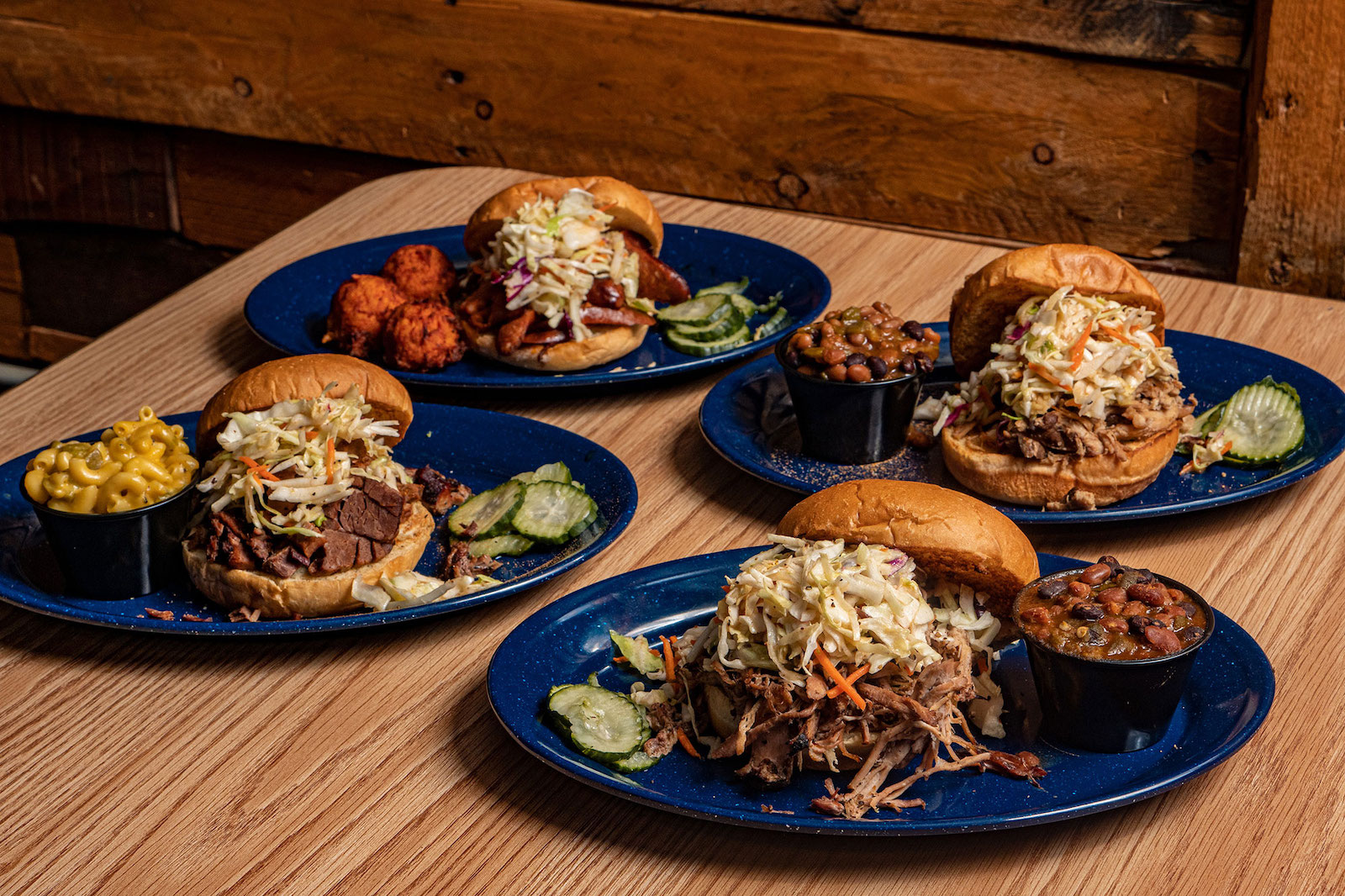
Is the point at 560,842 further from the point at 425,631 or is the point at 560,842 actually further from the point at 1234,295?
the point at 1234,295

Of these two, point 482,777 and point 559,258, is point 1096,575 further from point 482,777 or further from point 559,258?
point 559,258

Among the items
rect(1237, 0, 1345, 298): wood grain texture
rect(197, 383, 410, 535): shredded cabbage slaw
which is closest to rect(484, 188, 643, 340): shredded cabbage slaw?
rect(197, 383, 410, 535): shredded cabbage slaw

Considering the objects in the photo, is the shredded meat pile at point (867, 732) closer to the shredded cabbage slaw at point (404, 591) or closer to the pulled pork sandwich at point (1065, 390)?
the shredded cabbage slaw at point (404, 591)

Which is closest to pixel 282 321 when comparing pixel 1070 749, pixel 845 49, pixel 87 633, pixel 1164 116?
pixel 87 633

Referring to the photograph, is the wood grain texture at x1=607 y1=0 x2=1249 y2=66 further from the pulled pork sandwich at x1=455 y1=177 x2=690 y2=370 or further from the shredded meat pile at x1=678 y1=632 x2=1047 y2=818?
the shredded meat pile at x1=678 y1=632 x2=1047 y2=818

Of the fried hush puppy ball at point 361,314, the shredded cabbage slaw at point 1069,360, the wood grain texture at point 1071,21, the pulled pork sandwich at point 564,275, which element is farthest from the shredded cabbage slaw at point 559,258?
the wood grain texture at point 1071,21

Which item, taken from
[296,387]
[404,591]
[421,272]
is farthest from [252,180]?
[404,591]
